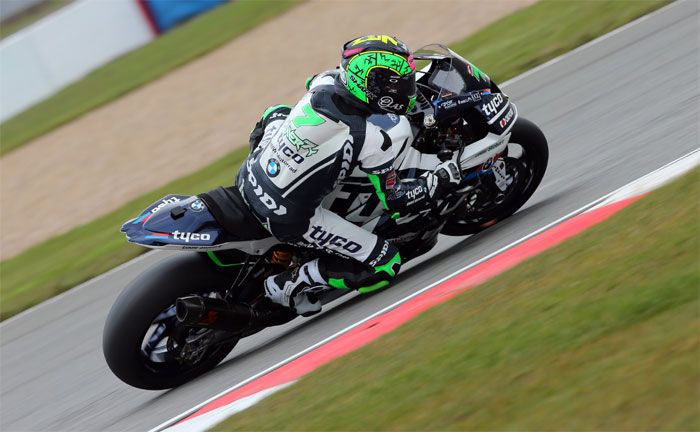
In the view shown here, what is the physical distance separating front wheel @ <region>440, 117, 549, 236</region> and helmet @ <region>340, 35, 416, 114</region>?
1.02m

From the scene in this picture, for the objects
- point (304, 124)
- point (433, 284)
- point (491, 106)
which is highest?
point (304, 124)

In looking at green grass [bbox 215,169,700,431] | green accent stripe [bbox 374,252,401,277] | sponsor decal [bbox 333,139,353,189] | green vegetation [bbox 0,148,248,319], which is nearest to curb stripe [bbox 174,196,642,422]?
green grass [bbox 215,169,700,431]

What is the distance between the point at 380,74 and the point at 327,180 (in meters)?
0.71

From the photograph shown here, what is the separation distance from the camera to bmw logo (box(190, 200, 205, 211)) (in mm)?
6004

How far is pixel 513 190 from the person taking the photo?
6.84 m

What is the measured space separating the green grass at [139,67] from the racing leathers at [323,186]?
12665 mm


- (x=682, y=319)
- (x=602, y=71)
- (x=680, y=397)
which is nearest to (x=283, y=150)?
(x=682, y=319)

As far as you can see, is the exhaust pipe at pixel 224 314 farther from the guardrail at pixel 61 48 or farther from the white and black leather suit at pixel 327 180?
the guardrail at pixel 61 48

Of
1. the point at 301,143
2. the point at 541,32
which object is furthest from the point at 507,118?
the point at 541,32

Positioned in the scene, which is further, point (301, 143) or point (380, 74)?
point (301, 143)

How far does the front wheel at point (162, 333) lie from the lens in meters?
5.76

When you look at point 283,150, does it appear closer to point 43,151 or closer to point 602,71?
point 602,71

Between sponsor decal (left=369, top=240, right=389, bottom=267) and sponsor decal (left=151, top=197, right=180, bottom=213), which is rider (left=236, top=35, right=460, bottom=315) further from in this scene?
sponsor decal (left=151, top=197, right=180, bottom=213)

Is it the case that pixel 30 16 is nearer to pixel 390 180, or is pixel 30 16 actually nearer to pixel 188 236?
pixel 188 236
